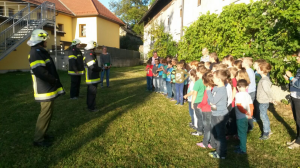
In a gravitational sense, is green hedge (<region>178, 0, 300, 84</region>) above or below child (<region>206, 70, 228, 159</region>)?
above

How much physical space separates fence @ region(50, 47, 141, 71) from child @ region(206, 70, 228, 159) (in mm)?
17361

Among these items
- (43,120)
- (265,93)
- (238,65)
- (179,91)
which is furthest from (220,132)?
(179,91)

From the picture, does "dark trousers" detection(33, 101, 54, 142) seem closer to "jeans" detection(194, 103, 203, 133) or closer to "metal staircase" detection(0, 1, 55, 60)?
"jeans" detection(194, 103, 203, 133)

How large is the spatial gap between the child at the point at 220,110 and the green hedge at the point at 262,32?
307 cm

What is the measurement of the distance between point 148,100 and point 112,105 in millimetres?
1484

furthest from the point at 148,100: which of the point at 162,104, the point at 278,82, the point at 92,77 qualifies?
the point at 278,82

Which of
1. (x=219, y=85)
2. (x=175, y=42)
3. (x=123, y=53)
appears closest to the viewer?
(x=219, y=85)

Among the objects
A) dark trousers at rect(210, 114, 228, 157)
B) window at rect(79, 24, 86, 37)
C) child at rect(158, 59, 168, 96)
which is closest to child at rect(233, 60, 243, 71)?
dark trousers at rect(210, 114, 228, 157)

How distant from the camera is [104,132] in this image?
4.77 m

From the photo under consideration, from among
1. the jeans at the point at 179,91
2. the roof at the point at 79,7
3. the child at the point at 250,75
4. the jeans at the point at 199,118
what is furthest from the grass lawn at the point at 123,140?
the roof at the point at 79,7

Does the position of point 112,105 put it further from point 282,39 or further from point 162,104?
point 282,39

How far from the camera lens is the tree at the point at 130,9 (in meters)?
49.2

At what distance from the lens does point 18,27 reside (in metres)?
14.7

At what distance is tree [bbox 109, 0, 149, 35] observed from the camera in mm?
49156
